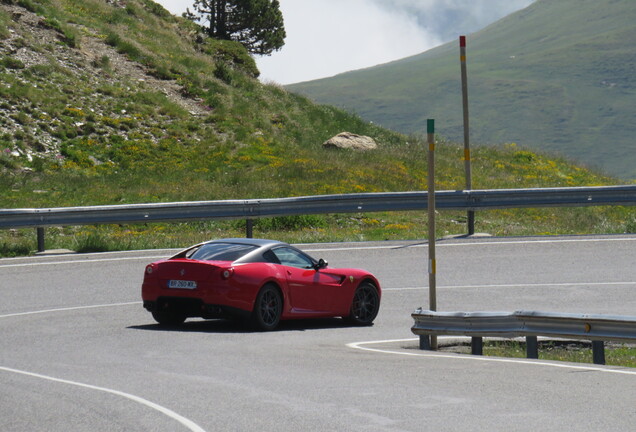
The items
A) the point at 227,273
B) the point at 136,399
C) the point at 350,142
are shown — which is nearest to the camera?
the point at 136,399

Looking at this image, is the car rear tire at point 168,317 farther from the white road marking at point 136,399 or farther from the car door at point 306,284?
the white road marking at point 136,399

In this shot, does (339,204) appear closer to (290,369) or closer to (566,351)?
(566,351)

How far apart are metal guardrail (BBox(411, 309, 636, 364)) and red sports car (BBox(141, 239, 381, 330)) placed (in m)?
2.01

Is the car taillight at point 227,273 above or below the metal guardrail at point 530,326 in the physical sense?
above

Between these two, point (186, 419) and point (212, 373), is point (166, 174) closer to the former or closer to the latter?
point (212, 373)

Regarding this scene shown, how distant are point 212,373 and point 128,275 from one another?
327 inches

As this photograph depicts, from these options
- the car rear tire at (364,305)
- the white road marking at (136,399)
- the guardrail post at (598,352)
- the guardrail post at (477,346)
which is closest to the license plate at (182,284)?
the car rear tire at (364,305)

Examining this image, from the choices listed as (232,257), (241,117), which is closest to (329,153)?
(241,117)

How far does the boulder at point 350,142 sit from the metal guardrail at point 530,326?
2817cm

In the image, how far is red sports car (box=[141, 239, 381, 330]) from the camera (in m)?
12.5

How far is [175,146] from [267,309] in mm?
25124

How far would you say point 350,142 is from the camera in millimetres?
40250

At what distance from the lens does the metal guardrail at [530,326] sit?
10.1 m

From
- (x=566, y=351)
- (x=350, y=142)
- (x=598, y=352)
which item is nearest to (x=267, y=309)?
(x=566, y=351)
